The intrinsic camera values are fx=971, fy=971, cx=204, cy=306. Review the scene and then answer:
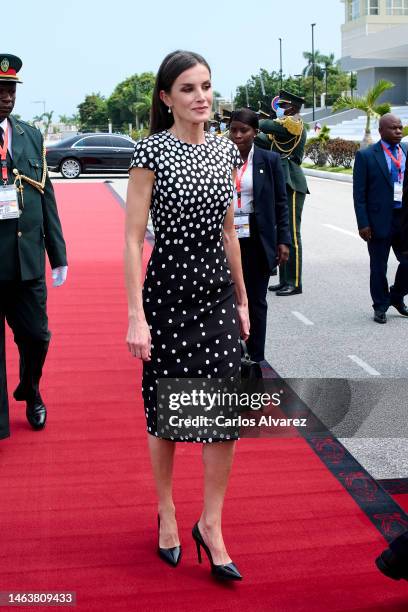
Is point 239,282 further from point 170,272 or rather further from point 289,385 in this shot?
point 289,385

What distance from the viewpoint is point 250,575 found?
3541 mm

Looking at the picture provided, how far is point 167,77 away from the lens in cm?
334

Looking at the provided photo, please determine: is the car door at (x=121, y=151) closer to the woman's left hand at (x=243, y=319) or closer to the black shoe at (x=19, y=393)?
the black shoe at (x=19, y=393)

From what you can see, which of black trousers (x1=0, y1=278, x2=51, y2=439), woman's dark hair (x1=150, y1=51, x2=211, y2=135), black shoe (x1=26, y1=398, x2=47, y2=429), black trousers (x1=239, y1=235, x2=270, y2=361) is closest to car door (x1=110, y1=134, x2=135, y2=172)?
black trousers (x1=239, y1=235, x2=270, y2=361)

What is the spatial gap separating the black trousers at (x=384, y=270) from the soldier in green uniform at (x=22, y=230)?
12.5 ft

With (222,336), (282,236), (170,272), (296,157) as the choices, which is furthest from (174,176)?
(296,157)

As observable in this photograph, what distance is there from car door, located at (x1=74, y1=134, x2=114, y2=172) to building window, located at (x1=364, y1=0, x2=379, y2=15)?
67482 millimetres

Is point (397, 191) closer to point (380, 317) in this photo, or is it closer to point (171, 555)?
point (380, 317)

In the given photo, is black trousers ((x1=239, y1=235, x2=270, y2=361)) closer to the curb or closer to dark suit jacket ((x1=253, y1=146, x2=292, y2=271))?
dark suit jacket ((x1=253, y1=146, x2=292, y2=271))

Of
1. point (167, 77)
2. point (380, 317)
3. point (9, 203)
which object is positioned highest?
point (167, 77)

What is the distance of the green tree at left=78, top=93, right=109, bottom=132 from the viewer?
130 metres

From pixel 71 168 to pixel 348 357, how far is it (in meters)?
25.3

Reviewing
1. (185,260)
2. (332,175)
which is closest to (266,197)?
(185,260)

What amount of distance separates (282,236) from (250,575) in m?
3.11
